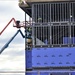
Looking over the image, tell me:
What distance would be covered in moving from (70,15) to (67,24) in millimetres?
1313

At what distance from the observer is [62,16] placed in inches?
1914

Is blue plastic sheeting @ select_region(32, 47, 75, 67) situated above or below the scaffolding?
below

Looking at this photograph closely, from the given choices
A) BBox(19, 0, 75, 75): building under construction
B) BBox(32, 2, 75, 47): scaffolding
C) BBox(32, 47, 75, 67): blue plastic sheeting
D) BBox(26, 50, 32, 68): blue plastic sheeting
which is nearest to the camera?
BBox(32, 47, 75, 67): blue plastic sheeting

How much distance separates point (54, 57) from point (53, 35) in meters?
3.34

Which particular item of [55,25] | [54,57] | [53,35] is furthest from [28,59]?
[55,25]

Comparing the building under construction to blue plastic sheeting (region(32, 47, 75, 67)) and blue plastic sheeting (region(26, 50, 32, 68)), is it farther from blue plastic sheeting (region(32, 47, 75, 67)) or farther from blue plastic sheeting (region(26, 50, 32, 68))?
blue plastic sheeting (region(26, 50, 32, 68))

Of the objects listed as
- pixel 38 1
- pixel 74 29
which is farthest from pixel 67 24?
pixel 38 1

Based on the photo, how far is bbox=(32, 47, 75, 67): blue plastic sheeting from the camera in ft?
153

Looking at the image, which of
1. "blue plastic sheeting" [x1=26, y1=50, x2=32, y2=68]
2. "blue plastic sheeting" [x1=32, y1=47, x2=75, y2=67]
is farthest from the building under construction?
"blue plastic sheeting" [x1=26, y1=50, x2=32, y2=68]

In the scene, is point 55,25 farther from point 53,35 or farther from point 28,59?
point 28,59

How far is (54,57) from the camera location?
46.7 m

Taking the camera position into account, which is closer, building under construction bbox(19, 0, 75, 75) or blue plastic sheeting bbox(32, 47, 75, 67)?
blue plastic sheeting bbox(32, 47, 75, 67)

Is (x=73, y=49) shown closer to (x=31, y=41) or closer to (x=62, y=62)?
(x=62, y=62)

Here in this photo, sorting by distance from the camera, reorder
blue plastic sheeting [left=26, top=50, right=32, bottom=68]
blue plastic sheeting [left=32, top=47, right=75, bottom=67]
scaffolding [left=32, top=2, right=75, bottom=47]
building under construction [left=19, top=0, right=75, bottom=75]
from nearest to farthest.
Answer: blue plastic sheeting [left=32, top=47, right=75, bottom=67] < building under construction [left=19, top=0, right=75, bottom=75] < scaffolding [left=32, top=2, right=75, bottom=47] < blue plastic sheeting [left=26, top=50, right=32, bottom=68]
